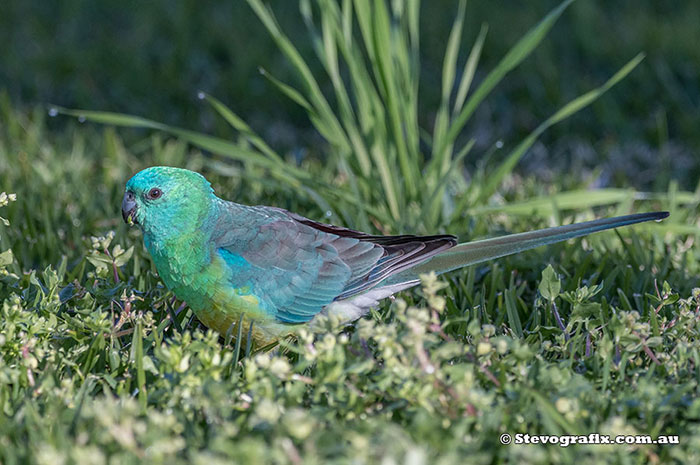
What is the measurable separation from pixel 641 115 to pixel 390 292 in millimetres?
2853

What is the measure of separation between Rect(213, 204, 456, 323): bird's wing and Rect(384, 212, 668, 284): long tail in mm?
76

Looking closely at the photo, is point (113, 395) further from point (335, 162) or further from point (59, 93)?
point (59, 93)

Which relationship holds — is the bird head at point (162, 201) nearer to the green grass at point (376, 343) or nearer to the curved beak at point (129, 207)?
the curved beak at point (129, 207)

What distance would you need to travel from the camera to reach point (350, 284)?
242cm

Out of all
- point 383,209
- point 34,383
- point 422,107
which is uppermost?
point 422,107

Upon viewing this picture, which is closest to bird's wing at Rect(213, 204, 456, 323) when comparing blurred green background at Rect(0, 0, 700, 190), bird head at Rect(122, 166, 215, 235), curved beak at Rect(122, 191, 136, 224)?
bird head at Rect(122, 166, 215, 235)

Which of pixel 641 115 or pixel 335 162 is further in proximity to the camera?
pixel 641 115

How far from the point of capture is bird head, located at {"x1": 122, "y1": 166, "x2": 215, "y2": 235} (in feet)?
7.59

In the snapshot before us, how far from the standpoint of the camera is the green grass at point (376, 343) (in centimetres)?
170

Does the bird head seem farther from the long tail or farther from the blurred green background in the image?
the blurred green background

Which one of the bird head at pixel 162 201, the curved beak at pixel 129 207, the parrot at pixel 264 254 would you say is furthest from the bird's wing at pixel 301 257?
the curved beak at pixel 129 207

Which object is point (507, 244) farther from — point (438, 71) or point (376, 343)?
point (438, 71)

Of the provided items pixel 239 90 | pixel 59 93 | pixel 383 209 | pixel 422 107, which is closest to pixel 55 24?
pixel 59 93

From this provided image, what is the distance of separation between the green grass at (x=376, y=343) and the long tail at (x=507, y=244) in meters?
0.10
